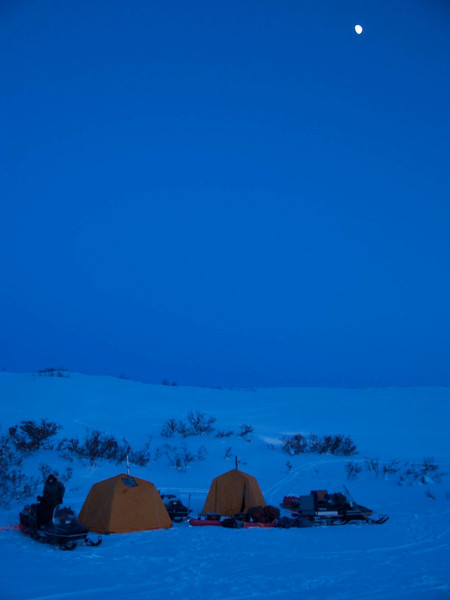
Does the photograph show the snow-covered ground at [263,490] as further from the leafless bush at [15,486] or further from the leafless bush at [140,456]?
the leafless bush at [15,486]

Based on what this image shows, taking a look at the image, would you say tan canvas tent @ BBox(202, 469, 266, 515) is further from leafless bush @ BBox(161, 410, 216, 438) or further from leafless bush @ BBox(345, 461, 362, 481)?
leafless bush @ BBox(161, 410, 216, 438)

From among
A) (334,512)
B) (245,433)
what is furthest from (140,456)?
(334,512)

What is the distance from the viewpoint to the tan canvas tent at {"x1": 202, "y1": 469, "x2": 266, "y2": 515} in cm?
1360

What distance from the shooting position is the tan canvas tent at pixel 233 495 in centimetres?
1360

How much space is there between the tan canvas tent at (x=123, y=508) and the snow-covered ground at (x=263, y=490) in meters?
0.41

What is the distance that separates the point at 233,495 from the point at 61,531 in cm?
491

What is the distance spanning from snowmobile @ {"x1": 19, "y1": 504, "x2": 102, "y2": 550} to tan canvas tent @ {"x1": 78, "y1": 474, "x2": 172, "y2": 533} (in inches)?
43.2

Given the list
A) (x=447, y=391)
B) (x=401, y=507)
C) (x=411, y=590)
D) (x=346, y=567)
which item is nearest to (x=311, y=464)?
(x=401, y=507)

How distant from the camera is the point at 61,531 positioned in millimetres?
9891

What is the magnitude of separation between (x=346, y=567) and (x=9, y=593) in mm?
4717

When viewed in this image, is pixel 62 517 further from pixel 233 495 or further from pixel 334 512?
pixel 334 512

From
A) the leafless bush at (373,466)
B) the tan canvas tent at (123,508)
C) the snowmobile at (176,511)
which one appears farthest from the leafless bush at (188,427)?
the tan canvas tent at (123,508)

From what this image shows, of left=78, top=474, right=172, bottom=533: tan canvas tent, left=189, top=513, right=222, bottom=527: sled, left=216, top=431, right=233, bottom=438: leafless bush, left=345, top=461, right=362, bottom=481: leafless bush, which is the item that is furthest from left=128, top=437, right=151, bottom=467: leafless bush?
left=345, top=461, right=362, bottom=481: leafless bush

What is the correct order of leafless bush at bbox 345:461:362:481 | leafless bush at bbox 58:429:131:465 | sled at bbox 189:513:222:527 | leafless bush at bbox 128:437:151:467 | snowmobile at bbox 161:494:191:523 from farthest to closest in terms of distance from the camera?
leafless bush at bbox 128:437:151:467, leafless bush at bbox 345:461:362:481, leafless bush at bbox 58:429:131:465, snowmobile at bbox 161:494:191:523, sled at bbox 189:513:222:527
